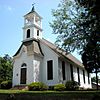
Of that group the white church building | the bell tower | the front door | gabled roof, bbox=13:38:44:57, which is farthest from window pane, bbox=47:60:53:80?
the bell tower

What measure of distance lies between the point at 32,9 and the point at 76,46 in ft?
38.2

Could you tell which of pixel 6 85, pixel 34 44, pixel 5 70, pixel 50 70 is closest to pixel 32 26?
pixel 34 44

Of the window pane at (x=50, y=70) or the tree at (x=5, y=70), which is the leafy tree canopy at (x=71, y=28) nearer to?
the window pane at (x=50, y=70)

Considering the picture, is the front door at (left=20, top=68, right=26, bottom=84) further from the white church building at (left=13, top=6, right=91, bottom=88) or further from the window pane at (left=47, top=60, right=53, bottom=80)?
the window pane at (left=47, top=60, right=53, bottom=80)

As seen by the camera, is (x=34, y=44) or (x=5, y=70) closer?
(x=34, y=44)

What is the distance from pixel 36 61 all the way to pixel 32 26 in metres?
6.58

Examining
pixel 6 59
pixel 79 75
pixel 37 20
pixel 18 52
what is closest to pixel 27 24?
pixel 37 20

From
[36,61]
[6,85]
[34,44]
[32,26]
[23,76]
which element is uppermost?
[32,26]

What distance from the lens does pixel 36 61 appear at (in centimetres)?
3250

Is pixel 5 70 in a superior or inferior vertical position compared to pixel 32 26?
inferior

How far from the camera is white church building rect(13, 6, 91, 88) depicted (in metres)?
32.2

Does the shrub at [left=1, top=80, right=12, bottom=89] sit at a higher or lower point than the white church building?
lower

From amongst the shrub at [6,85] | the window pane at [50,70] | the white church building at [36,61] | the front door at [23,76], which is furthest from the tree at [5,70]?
the window pane at [50,70]

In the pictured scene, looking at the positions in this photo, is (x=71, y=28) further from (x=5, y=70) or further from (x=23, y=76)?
(x=5, y=70)
